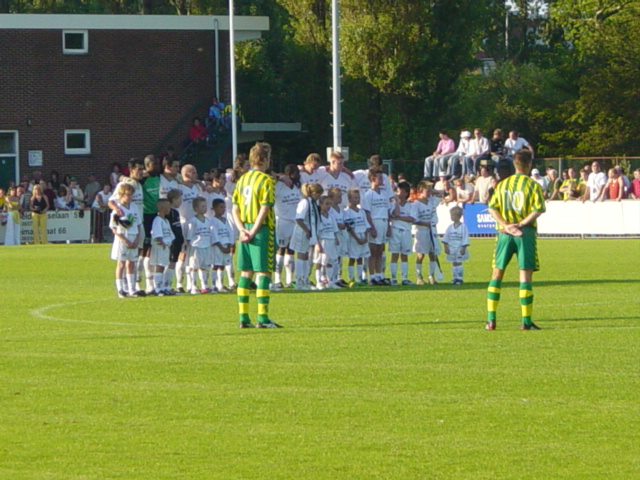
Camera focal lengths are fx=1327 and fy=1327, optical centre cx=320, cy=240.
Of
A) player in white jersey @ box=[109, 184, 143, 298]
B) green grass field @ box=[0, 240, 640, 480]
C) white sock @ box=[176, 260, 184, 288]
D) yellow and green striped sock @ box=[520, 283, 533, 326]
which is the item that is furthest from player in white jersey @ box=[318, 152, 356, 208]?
yellow and green striped sock @ box=[520, 283, 533, 326]

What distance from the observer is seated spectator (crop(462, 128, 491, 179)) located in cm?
3953

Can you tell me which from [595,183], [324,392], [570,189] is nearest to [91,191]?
[570,189]

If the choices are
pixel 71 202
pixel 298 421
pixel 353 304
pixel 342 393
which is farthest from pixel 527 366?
pixel 71 202

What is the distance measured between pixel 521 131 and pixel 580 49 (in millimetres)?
5623

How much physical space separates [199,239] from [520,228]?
732 centimetres

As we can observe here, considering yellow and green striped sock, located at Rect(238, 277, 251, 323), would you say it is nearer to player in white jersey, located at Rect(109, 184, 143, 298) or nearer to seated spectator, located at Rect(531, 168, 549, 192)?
player in white jersey, located at Rect(109, 184, 143, 298)

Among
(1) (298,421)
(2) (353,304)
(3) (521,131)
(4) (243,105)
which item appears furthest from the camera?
(3) (521,131)

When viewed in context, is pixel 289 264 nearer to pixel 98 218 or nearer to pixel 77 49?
pixel 98 218

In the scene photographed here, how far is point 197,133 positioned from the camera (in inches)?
1960

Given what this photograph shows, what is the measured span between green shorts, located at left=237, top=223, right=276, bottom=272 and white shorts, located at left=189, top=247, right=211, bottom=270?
5752mm

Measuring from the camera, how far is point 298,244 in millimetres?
20359

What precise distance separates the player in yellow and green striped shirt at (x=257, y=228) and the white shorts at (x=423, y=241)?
25.2 feet

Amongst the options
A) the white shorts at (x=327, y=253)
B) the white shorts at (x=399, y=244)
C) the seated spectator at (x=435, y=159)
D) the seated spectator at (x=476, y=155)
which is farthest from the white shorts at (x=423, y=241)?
the seated spectator at (x=435, y=159)

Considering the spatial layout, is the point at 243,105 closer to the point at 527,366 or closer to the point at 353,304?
the point at 353,304
